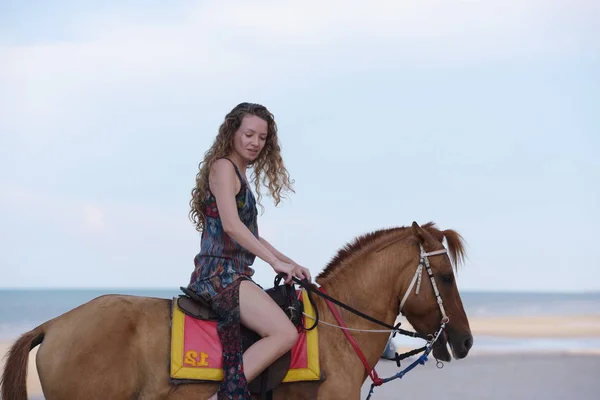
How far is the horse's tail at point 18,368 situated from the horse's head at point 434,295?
2.05 metres

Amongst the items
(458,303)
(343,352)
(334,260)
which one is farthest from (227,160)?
(458,303)

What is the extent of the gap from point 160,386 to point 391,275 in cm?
147

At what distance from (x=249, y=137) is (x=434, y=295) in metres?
1.41

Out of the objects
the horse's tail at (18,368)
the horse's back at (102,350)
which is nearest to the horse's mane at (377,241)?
the horse's back at (102,350)

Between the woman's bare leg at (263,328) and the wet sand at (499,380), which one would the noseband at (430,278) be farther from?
the wet sand at (499,380)

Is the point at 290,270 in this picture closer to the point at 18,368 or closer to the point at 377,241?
the point at 377,241

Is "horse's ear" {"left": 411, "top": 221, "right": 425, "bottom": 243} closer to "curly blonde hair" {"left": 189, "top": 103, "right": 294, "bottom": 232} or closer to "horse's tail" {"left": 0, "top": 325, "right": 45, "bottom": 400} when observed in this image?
"curly blonde hair" {"left": 189, "top": 103, "right": 294, "bottom": 232}

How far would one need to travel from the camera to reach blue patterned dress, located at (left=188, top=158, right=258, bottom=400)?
4.08m

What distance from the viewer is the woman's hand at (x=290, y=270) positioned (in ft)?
14.0

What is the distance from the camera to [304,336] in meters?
4.34

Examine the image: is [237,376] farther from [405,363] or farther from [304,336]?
[405,363]

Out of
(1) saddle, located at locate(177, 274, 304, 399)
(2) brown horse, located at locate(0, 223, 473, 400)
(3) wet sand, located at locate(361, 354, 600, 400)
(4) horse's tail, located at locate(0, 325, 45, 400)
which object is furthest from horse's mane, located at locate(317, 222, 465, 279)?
(3) wet sand, located at locate(361, 354, 600, 400)

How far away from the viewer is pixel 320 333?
14.5 ft

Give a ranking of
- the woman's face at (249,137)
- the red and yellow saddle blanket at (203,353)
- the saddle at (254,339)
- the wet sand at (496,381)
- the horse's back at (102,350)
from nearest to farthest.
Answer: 1. the horse's back at (102,350)
2. the red and yellow saddle blanket at (203,353)
3. the saddle at (254,339)
4. the woman's face at (249,137)
5. the wet sand at (496,381)
